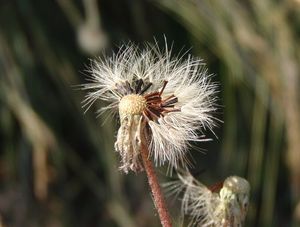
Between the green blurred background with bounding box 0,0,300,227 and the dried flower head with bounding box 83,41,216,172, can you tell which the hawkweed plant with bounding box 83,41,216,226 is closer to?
Result: the dried flower head with bounding box 83,41,216,172

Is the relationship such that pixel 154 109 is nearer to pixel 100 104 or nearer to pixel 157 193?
pixel 157 193

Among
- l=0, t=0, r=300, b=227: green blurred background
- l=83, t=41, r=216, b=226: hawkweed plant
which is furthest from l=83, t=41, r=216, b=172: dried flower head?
l=0, t=0, r=300, b=227: green blurred background

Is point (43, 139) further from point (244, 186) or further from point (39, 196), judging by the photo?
point (244, 186)

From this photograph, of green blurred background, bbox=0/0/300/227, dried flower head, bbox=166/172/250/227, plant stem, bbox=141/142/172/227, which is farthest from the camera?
green blurred background, bbox=0/0/300/227

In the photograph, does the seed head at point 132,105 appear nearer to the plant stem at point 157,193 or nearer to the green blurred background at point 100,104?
the plant stem at point 157,193

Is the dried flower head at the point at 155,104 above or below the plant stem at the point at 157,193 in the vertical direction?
above

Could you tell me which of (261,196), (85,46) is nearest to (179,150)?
(85,46)

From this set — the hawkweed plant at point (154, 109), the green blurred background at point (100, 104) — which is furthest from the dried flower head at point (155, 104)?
the green blurred background at point (100, 104)
